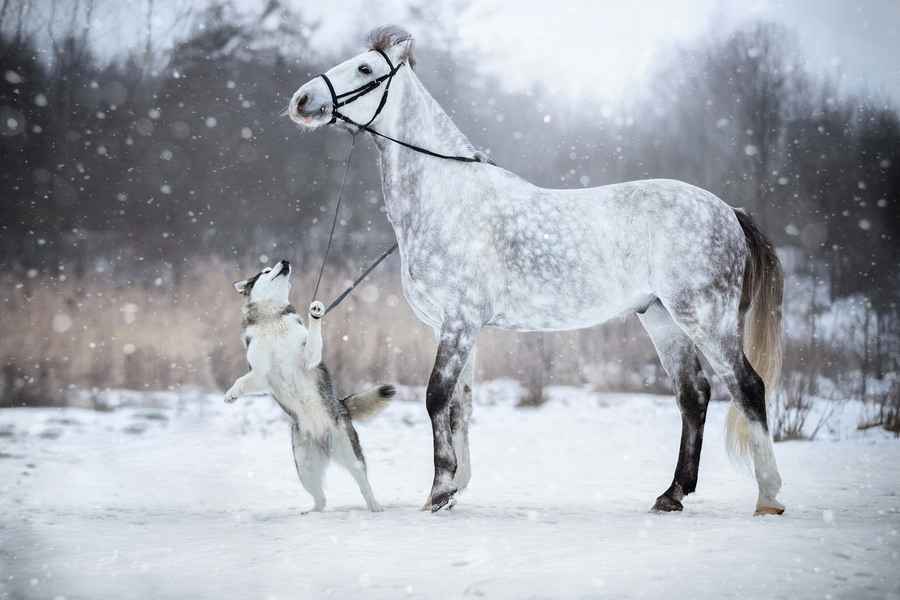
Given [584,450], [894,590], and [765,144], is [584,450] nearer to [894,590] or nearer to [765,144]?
[894,590]

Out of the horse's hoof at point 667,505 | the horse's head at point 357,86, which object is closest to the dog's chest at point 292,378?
the horse's head at point 357,86

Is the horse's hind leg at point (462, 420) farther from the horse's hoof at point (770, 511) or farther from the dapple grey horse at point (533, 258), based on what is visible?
the horse's hoof at point (770, 511)

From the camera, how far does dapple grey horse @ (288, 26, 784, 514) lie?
144 inches

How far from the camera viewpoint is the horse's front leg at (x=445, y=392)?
11.8 feet

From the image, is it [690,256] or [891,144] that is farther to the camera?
[891,144]

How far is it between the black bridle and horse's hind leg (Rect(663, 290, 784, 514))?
56.3 inches

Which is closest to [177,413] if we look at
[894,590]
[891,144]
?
[894,590]

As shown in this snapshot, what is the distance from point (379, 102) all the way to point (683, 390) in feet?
7.85

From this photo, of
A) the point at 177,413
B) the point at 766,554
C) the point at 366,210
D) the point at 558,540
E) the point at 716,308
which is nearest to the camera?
the point at 766,554

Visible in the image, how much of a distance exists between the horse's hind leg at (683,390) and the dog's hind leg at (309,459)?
6.03 feet

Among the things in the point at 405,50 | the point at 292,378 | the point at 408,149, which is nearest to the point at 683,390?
the point at 408,149

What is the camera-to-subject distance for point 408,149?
3.93 meters

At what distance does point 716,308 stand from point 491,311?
1.19 metres

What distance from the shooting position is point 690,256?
12.3 feet
